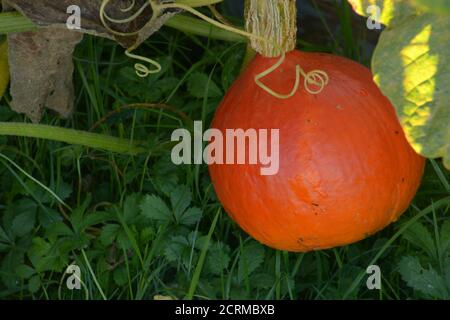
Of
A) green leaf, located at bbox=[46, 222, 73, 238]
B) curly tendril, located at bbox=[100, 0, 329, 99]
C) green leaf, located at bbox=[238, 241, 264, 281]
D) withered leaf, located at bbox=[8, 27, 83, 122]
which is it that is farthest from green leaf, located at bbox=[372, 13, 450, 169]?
green leaf, located at bbox=[46, 222, 73, 238]

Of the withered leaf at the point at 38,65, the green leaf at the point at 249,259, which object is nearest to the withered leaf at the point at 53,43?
the withered leaf at the point at 38,65

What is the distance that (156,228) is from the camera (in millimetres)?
1767

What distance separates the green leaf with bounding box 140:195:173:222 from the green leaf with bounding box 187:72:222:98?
277 millimetres

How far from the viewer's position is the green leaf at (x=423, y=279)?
5.18 ft

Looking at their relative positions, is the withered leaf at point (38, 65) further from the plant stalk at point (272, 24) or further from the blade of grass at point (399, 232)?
the blade of grass at point (399, 232)

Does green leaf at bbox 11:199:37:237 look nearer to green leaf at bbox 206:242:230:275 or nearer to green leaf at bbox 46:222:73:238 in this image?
green leaf at bbox 46:222:73:238

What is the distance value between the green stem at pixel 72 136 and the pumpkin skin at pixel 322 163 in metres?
0.27

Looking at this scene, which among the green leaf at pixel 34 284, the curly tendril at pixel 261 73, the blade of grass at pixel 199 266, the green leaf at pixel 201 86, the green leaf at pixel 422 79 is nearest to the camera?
the green leaf at pixel 422 79

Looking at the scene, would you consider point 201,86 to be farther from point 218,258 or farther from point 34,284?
point 34,284

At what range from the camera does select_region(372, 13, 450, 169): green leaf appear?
121cm

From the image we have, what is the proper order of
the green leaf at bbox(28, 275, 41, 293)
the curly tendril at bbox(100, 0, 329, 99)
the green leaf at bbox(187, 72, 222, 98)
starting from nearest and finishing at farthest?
the curly tendril at bbox(100, 0, 329, 99)
the green leaf at bbox(28, 275, 41, 293)
the green leaf at bbox(187, 72, 222, 98)
